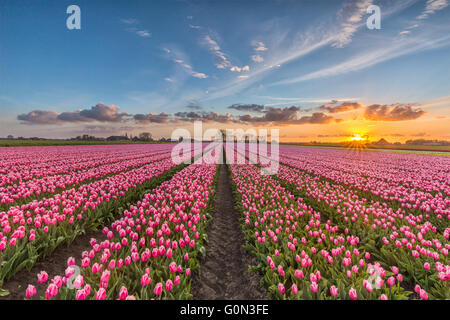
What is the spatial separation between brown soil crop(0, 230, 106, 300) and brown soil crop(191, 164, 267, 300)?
2720mm

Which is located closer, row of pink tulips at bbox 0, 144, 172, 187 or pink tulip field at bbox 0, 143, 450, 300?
pink tulip field at bbox 0, 143, 450, 300

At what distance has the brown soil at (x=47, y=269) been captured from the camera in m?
3.01

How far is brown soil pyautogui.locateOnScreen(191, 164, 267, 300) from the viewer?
3309mm

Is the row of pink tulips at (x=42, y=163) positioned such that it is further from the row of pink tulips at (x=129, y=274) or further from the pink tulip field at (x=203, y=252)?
the row of pink tulips at (x=129, y=274)

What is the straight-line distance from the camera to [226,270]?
13.2 ft

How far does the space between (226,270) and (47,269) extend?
11.9ft

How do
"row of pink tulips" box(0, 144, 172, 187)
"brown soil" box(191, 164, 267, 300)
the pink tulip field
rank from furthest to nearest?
1. "row of pink tulips" box(0, 144, 172, 187)
2. "brown soil" box(191, 164, 267, 300)
3. the pink tulip field

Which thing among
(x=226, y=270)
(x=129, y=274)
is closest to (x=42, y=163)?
(x=129, y=274)

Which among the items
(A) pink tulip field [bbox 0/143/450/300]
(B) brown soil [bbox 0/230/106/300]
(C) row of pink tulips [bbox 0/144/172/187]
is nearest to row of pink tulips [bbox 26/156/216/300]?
(A) pink tulip field [bbox 0/143/450/300]

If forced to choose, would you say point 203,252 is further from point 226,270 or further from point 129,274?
point 129,274

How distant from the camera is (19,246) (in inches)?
141

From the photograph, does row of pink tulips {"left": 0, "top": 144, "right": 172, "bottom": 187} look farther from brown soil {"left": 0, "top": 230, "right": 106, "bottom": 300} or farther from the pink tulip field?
brown soil {"left": 0, "top": 230, "right": 106, "bottom": 300}
